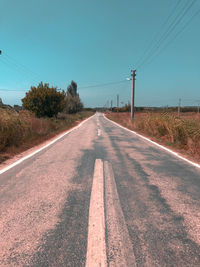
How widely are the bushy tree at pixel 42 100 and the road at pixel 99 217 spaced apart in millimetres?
15792

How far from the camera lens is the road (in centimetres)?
170

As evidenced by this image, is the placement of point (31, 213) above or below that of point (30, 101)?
below

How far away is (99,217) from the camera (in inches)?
92.0

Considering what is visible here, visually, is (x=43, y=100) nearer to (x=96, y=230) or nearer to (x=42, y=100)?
(x=42, y=100)

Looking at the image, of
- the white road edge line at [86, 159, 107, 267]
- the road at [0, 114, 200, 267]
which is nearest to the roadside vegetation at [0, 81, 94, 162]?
the road at [0, 114, 200, 267]

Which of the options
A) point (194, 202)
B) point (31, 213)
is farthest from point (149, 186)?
point (31, 213)

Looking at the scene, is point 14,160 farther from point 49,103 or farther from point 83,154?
point 49,103

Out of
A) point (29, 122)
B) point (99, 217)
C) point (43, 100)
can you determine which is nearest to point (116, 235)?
point (99, 217)

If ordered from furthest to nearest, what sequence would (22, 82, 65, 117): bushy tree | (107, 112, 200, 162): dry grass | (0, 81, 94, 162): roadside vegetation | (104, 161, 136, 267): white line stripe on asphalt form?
(22, 82, 65, 117): bushy tree < (0, 81, 94, 162): roadside vegetation < (107, 112, 200, 162): dry grass < (104, 161, 136, 267): white line stripe on asphalt

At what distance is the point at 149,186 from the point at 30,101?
18.4 metres

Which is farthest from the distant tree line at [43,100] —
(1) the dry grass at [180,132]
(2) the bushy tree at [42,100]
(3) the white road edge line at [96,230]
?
(3) the white road edge line at [96,230]

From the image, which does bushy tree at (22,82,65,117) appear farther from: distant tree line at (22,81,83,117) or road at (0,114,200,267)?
road at (0,114,200,267)

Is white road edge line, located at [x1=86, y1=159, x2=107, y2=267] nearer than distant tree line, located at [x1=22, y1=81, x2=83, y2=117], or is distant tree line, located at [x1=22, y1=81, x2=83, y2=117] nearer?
white road edge line, located at [x1=86, y1=159, x2=107, y2=267]

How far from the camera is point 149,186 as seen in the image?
3355mm
